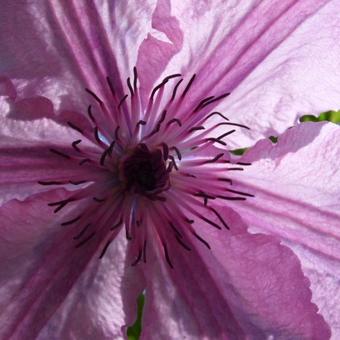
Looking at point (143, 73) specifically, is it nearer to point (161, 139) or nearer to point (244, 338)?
point (161, 139)

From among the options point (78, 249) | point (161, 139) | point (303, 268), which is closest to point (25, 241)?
point (78, 249)

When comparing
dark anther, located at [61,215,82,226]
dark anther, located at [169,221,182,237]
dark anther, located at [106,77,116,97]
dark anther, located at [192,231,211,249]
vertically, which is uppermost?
dark anther, located at [106,77,116,97]

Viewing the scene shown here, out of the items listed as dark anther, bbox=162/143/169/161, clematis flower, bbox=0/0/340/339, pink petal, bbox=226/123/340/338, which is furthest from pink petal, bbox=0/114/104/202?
pink petal, bbox=226/123/340/338

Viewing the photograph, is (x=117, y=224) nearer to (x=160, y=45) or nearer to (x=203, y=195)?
(x=203, y=195)

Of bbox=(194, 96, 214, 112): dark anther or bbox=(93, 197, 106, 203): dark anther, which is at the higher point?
bbox=(194, 96, 214, 112): dark anther

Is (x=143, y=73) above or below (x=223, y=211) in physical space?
above

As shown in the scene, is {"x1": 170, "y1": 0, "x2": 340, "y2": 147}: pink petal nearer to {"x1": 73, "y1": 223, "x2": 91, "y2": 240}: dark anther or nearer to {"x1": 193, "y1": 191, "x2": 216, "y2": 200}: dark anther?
{"x1": 193, "y1": 191, "x2": 216, "y2": 200}: dark anther
